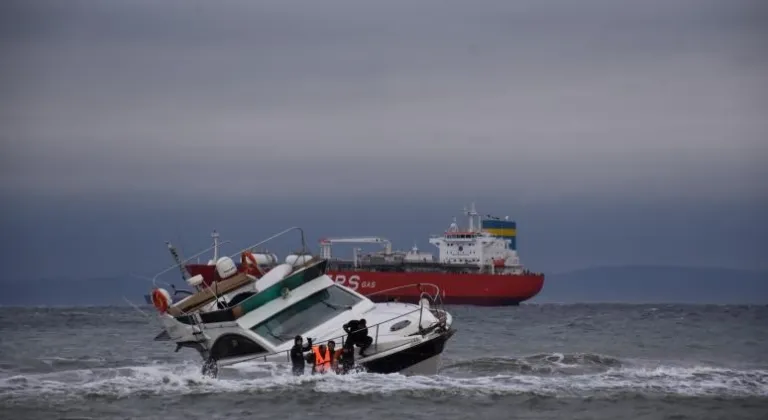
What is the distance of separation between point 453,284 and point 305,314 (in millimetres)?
44924

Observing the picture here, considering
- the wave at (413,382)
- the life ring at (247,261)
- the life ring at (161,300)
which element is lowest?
the wave at (413,382)

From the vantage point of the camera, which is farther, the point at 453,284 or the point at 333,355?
the point at 453,284

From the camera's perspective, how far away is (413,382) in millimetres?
17531

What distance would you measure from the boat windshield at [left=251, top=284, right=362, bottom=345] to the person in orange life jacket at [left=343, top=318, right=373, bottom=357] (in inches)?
60.8

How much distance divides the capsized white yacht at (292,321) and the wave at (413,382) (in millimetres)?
336

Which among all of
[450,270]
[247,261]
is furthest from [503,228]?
[247,261]

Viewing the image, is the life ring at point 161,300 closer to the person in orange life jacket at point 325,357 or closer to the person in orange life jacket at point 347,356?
the person in orange life jacket at point 325,357

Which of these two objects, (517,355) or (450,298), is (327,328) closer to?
(517,355)

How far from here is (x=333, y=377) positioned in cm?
1764

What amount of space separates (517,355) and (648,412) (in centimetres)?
969

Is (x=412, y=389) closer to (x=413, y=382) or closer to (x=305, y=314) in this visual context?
(x=413, y=382)

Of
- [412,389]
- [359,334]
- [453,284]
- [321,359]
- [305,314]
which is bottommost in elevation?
[453,284]

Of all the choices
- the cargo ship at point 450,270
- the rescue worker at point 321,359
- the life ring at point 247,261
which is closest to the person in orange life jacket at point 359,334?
the rescue worker at point 321,359

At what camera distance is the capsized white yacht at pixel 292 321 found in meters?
17.9
